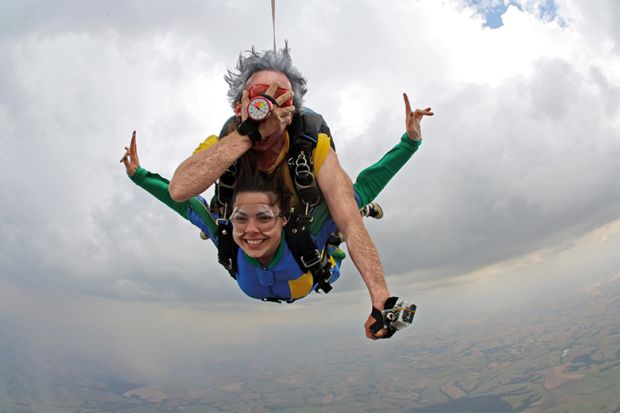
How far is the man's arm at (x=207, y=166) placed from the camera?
2.15 meters

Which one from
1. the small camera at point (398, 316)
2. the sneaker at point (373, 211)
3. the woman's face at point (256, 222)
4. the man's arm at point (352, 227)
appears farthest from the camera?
the sneaker at point (373, 211)

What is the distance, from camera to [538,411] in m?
81.0

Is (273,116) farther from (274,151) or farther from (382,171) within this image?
(382,171)

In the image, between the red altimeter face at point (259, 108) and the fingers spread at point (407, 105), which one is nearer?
the red altimeter face at point (259, 108)

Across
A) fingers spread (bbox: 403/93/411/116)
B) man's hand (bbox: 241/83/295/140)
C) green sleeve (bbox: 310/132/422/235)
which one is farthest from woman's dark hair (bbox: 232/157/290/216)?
fingers spread (bbox: 403/93/411/116)

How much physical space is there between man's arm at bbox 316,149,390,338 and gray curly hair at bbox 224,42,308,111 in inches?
27.6

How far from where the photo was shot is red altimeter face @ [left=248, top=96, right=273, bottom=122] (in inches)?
87.6

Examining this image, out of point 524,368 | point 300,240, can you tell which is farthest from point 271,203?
point 524,368

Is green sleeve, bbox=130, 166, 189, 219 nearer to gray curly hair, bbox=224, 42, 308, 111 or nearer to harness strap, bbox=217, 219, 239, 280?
harness strap, bbox=217, 219, 239, 280

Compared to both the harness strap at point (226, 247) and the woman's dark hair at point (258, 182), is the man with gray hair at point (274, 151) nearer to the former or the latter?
the woman's dark hair at point (258, 182)

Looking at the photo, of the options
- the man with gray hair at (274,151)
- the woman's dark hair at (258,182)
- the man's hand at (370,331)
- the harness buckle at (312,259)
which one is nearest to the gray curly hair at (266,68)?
the man with gray hair at (274,151)

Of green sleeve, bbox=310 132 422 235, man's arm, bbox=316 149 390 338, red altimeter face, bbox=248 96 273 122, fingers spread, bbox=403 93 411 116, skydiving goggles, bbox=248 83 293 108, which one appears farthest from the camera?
green sleeve, bbox=310 132 422 235

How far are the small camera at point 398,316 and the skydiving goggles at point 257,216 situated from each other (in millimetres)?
1290

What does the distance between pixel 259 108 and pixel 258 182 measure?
0.73 meters
